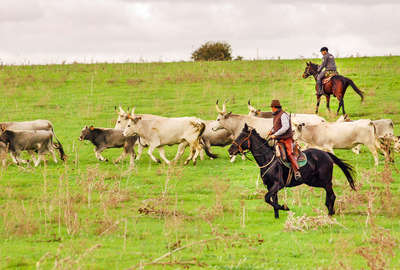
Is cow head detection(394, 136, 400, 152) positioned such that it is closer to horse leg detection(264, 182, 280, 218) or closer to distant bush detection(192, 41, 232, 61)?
horse leg detection(264, 182, 280, 218)

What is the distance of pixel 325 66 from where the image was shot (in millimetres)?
25078

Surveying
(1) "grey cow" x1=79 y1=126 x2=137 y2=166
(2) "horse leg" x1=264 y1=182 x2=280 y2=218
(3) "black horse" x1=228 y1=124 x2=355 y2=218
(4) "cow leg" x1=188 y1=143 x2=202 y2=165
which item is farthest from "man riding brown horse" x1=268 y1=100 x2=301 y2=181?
(1) "grey cow" x1=79 y1=126 x2=137 y2=166

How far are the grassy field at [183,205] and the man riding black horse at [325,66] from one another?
6.10 ft

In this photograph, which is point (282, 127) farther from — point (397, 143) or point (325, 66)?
point (325, 66)

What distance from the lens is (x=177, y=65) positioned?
43.8 meters

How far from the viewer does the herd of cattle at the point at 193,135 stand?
19.6 meters

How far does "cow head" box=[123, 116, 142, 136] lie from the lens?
70.6ft

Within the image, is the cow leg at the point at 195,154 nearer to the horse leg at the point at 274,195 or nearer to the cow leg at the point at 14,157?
the cow leg at the point at 14,157

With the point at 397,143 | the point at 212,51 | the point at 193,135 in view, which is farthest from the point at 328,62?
the point at 212,51

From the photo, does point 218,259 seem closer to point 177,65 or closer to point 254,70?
point 254,70

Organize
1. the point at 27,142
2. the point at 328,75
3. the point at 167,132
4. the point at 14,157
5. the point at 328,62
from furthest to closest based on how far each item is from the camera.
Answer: the point at 328,75 → the point at 328,62 → the point at 167,132 → the point at 27,142 → the point at 14,157

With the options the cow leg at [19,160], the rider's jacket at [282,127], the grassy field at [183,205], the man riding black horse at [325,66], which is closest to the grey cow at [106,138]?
the grassy field at [183,205]

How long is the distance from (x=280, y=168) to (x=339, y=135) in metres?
6.93

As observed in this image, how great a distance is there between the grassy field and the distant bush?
20.4 meters
